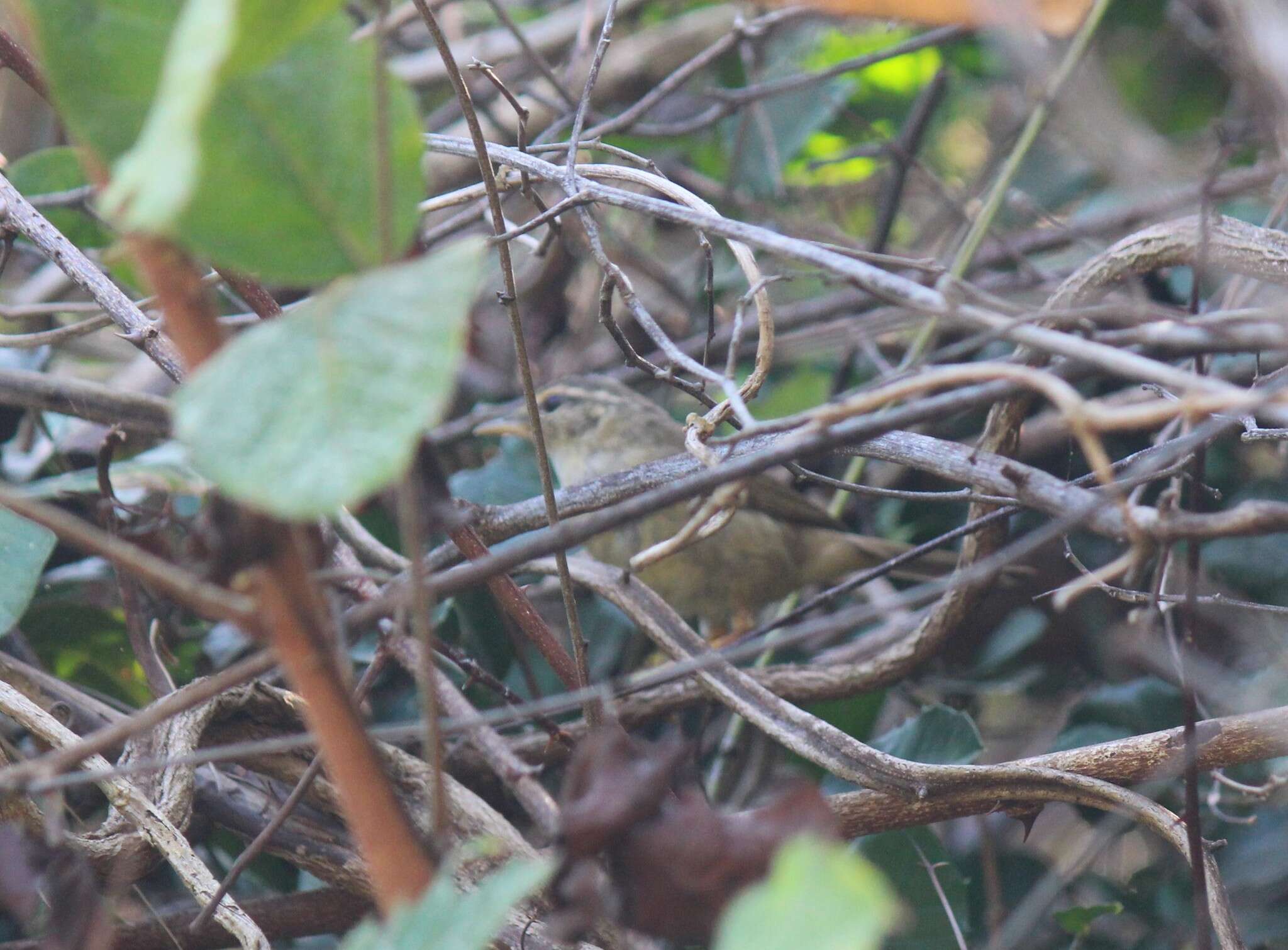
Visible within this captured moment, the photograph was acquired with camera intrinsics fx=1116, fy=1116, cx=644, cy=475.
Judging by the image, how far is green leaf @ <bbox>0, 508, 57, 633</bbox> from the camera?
150 cm

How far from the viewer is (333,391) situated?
0.56 m

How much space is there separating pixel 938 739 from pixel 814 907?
1509 millimetres

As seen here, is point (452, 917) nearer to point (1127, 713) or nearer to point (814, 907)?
point (814, 907)

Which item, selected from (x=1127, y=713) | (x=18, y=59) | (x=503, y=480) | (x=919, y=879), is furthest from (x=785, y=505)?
(x=18, y=59)

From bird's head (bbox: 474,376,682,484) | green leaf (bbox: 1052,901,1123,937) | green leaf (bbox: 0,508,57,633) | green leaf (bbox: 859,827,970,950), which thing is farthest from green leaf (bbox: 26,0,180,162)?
bird's head (bbox: 474,376,682,484)

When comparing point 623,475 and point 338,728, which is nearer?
point 338,728

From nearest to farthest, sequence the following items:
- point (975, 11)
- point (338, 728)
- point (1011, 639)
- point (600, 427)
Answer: point (338, 728) < point (975, 11) < point (1011, 639) < point (600, 427)

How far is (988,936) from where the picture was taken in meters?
2.09

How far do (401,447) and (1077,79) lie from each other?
851 millimetres

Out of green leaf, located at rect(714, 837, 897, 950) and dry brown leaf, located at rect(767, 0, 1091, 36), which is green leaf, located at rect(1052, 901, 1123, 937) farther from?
green leaf, located at rect(714, 837, 897, 950)

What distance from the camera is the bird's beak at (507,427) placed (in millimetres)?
2891

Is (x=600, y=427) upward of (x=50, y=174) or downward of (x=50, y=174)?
downward

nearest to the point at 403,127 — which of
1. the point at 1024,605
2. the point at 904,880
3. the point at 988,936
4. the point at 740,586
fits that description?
the point at 904,880

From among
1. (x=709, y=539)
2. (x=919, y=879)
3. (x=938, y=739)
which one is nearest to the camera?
(x=919, y=879)
